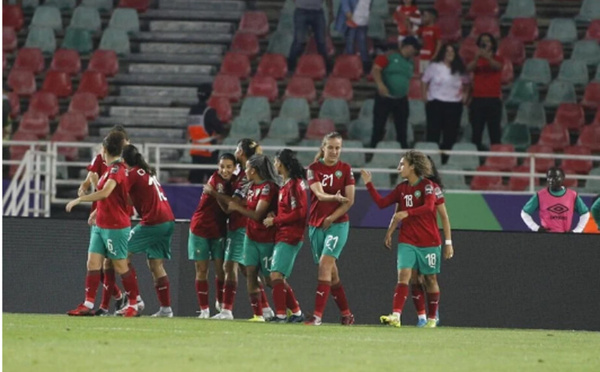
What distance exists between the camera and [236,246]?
47.9ft

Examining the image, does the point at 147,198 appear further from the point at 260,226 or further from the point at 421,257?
the point at 421,257

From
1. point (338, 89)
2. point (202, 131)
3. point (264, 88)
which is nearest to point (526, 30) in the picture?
point (338, 89)

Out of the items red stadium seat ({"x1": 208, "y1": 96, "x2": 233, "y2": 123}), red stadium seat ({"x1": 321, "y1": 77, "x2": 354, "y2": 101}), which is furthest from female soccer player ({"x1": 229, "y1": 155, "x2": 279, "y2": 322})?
red stadium seat ({"x1": 321, "y1": 77, "x2": 354, "y2": 101})

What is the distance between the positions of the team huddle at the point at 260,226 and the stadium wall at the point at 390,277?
1.07 metres

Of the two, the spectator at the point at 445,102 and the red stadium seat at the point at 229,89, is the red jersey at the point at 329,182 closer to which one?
the spectator at the point at 445,102

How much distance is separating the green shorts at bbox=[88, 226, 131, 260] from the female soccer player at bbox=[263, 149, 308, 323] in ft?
4.35

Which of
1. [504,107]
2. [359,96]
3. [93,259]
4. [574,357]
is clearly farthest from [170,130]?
[574,357]

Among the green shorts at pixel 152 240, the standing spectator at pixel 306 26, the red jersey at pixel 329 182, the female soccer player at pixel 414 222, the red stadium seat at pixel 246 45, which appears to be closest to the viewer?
the red jersey at pixel 329 182

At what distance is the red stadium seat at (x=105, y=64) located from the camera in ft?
80.9

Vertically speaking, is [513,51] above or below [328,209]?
above

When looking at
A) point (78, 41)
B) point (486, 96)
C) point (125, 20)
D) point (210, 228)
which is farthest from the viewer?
point (125, 20)

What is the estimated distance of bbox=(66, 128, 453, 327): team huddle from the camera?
13891mm

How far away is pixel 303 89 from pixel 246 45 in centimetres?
170

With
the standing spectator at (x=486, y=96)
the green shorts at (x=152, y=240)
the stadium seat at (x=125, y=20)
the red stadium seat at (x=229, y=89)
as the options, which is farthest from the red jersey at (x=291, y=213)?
the stadium seat at (x=125, y=20)
